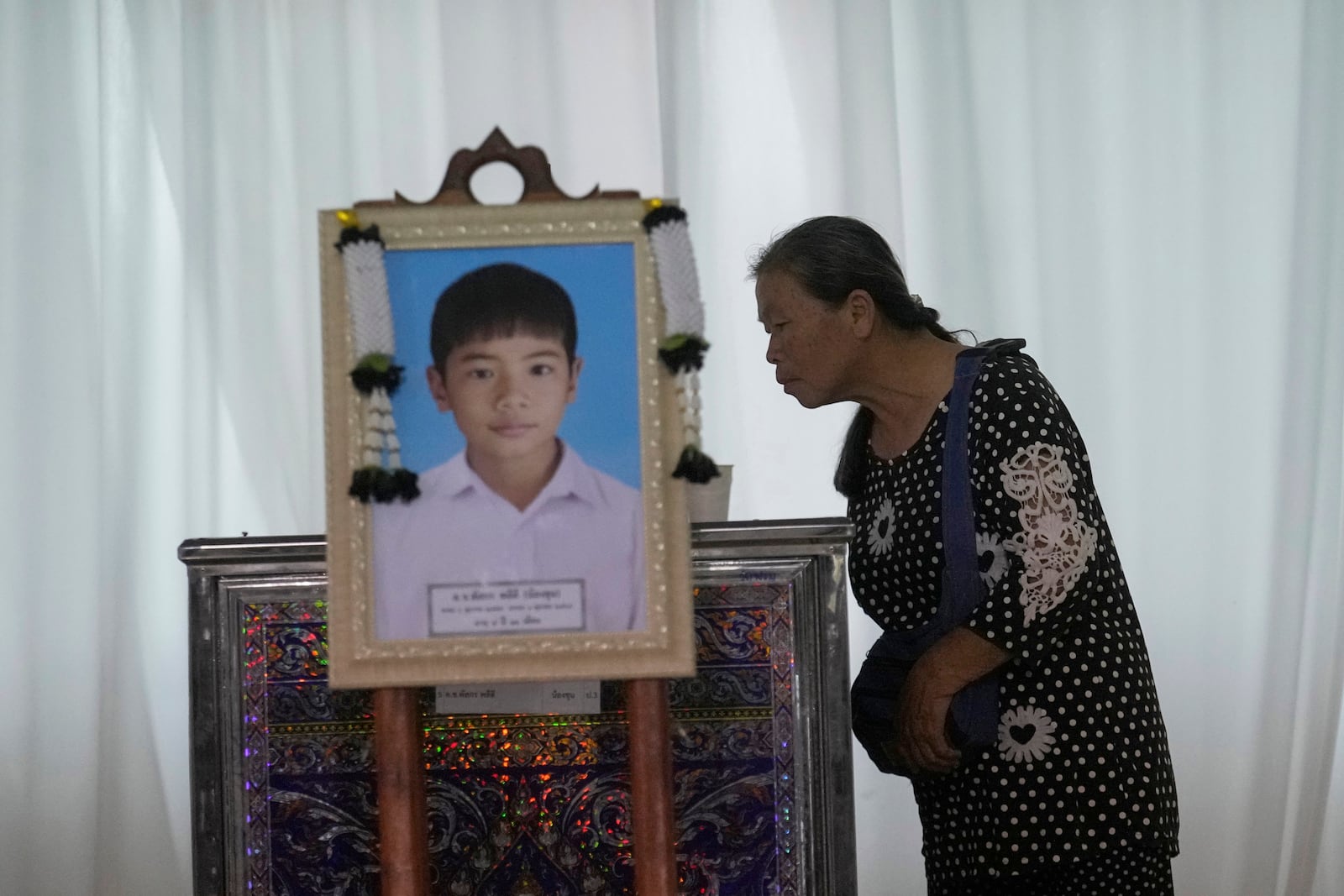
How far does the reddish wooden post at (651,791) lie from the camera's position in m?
1.16

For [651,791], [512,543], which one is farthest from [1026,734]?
[512,543]

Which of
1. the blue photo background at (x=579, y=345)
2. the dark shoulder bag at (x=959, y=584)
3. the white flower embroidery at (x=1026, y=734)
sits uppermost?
the blue photo background at (x=579, y=345)

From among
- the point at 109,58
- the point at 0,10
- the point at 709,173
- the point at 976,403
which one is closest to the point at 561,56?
the point at 709,173

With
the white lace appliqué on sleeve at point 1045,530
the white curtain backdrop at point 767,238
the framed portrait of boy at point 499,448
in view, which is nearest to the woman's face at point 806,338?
the white lace appliqué on sleeve at point 1045,530

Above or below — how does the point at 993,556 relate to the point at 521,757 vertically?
above

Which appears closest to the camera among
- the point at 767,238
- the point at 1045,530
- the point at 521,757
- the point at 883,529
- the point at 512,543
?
the point at 512,543

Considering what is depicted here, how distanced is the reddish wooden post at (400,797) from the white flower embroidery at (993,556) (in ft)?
2.13

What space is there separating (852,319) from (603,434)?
0.50 m

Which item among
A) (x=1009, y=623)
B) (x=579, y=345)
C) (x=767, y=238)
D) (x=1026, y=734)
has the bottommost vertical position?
(x=1026, y=734)

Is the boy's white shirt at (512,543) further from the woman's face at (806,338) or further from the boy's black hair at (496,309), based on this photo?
the woman's face at (806,338)

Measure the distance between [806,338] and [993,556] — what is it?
0.35 m

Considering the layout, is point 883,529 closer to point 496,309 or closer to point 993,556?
point 993,556

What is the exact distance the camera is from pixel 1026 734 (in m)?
1.46

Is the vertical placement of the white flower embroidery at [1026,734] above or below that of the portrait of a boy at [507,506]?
below
